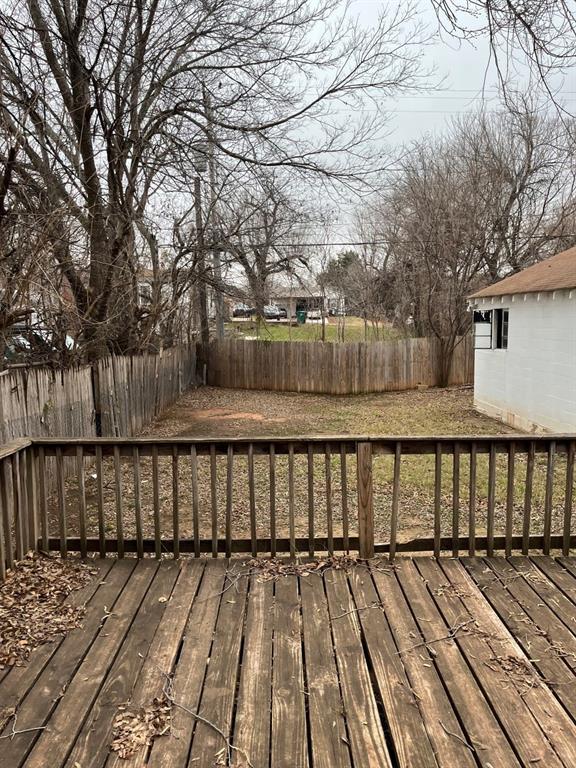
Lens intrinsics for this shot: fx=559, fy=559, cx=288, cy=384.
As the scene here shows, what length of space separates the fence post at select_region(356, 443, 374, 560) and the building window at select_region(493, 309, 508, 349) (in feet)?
30.2

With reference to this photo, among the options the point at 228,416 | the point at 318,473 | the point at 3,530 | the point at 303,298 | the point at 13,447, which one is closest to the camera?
the point at 3,530

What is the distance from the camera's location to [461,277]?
1788 centimetres

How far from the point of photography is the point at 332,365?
668 inches

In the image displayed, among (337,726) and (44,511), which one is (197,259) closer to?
(44,511)

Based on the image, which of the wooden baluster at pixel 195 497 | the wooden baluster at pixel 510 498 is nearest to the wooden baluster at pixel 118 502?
the wooden baluster at pixel 195 497

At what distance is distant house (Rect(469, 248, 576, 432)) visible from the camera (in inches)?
363

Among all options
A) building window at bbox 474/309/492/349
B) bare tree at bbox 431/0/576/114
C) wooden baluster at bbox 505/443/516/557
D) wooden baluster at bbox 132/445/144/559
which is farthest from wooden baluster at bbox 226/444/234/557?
building window at bbox 474/309/492/349

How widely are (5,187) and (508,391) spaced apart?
10.0 meters

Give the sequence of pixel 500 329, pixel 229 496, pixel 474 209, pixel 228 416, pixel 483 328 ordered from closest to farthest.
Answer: pixel 229 496 < pixel 500 329 < pixel 228 416 < pixel 483 328 < pixel 474 209

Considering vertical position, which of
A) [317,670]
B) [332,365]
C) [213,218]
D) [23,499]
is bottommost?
[317,670]

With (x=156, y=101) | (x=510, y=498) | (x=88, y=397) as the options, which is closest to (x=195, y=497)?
(x=510, y=498)

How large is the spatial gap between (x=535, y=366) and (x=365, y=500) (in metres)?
7.93

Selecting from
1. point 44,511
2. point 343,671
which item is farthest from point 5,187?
point 343,671

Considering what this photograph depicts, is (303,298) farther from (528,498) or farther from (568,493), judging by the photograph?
(528,498)
